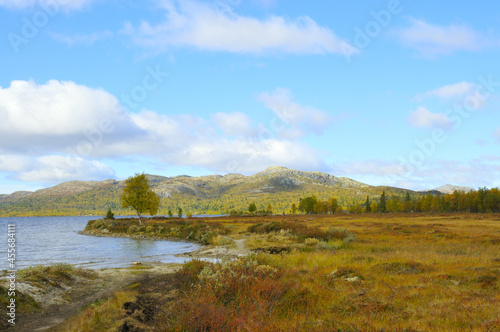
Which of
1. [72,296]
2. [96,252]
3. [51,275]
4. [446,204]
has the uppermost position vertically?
[51,275]

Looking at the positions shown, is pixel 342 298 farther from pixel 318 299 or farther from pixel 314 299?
pixel 314 299

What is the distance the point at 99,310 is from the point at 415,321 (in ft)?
28.6

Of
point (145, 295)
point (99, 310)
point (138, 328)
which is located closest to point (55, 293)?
point (145, 295)

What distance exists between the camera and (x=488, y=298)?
359 inches

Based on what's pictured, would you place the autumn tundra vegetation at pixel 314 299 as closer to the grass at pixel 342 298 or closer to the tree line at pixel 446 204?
the grass at pixel 342 298

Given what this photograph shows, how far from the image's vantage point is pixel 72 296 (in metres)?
12.2

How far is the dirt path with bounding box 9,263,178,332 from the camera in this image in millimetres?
9008

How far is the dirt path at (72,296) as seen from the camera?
29.6ft

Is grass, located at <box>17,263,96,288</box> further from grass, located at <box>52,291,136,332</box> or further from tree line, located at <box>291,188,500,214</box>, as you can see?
tree line, located at <box>291,188,500,214</box>

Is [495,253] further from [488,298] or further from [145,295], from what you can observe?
[145,295]

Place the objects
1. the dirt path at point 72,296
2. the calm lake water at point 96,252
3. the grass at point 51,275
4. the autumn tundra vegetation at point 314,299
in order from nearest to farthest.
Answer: the autumn tundra vegetation at point 314,299 < the dirt path at point 72,296 < the grass at point 51,275 < the calm lake water at point 96,252

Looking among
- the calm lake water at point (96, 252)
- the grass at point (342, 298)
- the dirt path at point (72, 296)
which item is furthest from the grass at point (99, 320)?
the calm lake water at point (96, 252)

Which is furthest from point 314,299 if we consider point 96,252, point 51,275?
point 96,252

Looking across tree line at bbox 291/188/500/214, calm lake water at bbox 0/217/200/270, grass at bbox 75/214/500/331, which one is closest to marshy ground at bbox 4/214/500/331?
grass at bbox 75/214/500/331
